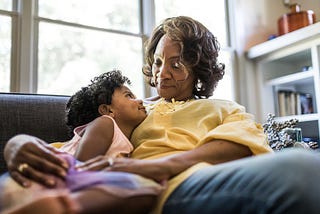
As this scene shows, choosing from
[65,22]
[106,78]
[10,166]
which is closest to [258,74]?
[65,22]

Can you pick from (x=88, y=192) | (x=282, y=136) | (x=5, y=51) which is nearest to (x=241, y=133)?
(x=88, y=192)

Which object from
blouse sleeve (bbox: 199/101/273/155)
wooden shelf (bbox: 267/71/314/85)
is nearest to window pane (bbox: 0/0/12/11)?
blouse sleeve (bbox: 199/101/273/155)

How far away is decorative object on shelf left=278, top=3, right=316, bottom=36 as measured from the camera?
2.85m

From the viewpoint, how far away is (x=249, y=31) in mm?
3162

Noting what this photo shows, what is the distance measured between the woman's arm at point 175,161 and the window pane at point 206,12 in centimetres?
211

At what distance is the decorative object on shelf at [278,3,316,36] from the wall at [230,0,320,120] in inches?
8.3

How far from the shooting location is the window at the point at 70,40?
2062 millimetres

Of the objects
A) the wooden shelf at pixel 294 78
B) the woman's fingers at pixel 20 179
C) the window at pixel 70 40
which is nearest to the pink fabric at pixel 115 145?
the woman's fingers at pixel 20 179

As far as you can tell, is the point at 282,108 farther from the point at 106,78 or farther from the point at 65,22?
the point at 106,78

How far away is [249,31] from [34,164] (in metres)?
2.79

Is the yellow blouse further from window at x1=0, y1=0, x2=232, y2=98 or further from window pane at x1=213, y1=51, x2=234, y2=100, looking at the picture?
window pane at x1=213, y1=51, x2=234, y2=100

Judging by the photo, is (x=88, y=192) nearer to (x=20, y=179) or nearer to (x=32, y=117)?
(x=20, y=179)

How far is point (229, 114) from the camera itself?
108cm

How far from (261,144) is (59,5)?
1.85m
